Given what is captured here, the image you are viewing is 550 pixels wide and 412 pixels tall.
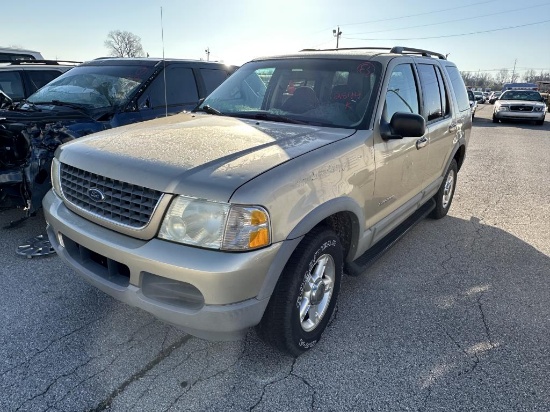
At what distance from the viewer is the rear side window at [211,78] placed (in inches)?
230

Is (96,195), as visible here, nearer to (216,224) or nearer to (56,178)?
(56,178)

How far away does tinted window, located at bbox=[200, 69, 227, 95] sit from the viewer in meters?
5.84

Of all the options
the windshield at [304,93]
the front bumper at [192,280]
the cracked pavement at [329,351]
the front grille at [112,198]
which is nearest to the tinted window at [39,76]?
the cracked pavement at [329,351]

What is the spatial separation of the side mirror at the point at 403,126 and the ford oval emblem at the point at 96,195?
6.27 feet

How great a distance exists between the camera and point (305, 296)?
2.50 metres

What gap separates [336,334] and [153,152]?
1.72 metres

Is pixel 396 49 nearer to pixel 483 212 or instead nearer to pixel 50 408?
pixel 483 212

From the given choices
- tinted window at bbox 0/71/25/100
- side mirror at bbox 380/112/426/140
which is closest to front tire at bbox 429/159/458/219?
side mirror at bbox 380/112/426/140

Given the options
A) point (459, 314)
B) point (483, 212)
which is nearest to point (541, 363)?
point (459, 314)

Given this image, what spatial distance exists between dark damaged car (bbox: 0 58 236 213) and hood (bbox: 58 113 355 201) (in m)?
1.29

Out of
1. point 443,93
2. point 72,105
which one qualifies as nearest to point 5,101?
point 72,105

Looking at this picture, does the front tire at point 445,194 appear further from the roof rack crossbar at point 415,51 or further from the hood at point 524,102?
the hood at point 524,102

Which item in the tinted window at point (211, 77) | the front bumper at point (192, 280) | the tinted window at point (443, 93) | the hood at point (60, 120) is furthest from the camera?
the tinted window at point (211, 77)

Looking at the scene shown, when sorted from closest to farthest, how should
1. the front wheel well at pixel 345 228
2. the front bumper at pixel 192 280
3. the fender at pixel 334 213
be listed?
the front bumper at pixel 192 280
the fender at pixel 334 213
the front wheel well at pixel 345 228
